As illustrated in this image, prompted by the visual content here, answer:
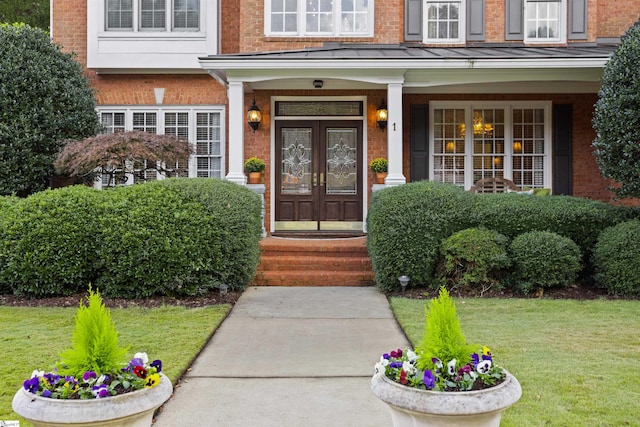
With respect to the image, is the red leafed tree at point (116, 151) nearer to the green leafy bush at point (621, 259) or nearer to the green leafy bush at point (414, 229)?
the green leafy bush at point (414, 229)

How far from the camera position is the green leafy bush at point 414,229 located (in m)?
8.24

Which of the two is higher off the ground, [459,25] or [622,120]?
[459,25]

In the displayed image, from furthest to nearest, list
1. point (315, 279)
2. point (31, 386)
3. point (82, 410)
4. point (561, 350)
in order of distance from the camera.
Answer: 1. point (315, 279)
2. point (561, 350)
3. point (31, 386)
4. point (82, 410)

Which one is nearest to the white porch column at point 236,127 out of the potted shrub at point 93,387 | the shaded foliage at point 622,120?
the shaded foliage at point 622,120

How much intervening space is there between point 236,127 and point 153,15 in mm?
3934

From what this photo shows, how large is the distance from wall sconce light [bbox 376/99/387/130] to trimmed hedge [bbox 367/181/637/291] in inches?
134

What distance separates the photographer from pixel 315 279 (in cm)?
920

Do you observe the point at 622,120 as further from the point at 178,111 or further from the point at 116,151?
the point at 178,111

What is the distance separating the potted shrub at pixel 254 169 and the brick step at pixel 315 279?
2696 millimetres

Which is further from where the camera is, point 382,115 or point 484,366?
point 382,115

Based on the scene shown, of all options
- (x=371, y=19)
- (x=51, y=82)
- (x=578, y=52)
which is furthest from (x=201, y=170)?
(x=578, y=52)

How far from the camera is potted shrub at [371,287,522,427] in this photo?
271 cm

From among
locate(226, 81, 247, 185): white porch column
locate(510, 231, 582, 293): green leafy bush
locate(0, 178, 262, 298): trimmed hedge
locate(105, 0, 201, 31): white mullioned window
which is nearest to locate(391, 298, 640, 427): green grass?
locate(510, 231, 582, 293): green leafy bush

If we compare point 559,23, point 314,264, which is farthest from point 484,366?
point 559,23
